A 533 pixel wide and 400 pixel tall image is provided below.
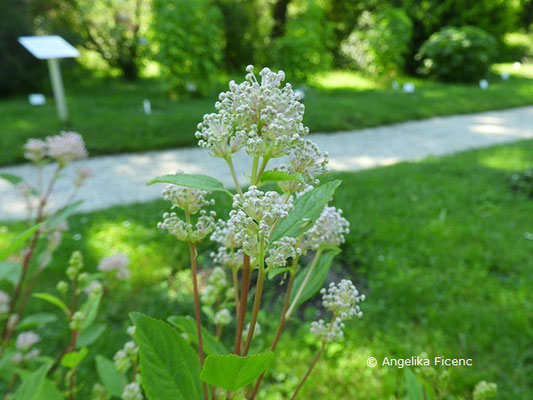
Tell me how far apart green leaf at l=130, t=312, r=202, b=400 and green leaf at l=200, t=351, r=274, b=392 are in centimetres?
10

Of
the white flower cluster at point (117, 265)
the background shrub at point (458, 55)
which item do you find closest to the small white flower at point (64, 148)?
the white flower cluster at point (117, 265)

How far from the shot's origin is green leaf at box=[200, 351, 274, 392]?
566 millimetres

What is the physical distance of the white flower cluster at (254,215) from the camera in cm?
55

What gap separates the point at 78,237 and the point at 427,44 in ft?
33.1

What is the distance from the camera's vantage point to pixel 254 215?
22.4 inches

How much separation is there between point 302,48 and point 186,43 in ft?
8.67

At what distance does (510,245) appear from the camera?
3232 mm

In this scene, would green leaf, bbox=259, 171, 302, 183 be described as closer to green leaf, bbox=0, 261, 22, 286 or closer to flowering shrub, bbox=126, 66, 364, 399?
flowering shrub, bbox=126, 66, 364, 399

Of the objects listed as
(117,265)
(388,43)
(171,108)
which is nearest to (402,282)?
(117,265)

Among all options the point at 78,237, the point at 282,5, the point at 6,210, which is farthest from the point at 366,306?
the point at 282,5

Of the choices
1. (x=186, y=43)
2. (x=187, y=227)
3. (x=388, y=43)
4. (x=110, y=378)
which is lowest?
(x=388, y=43)

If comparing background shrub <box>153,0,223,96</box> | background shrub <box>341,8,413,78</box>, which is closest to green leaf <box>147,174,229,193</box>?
background shrub <box>153,0,223,96</box>

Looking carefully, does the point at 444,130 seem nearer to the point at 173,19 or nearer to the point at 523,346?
the point at 173,19

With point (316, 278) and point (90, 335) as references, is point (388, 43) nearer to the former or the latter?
point (90, 335)
